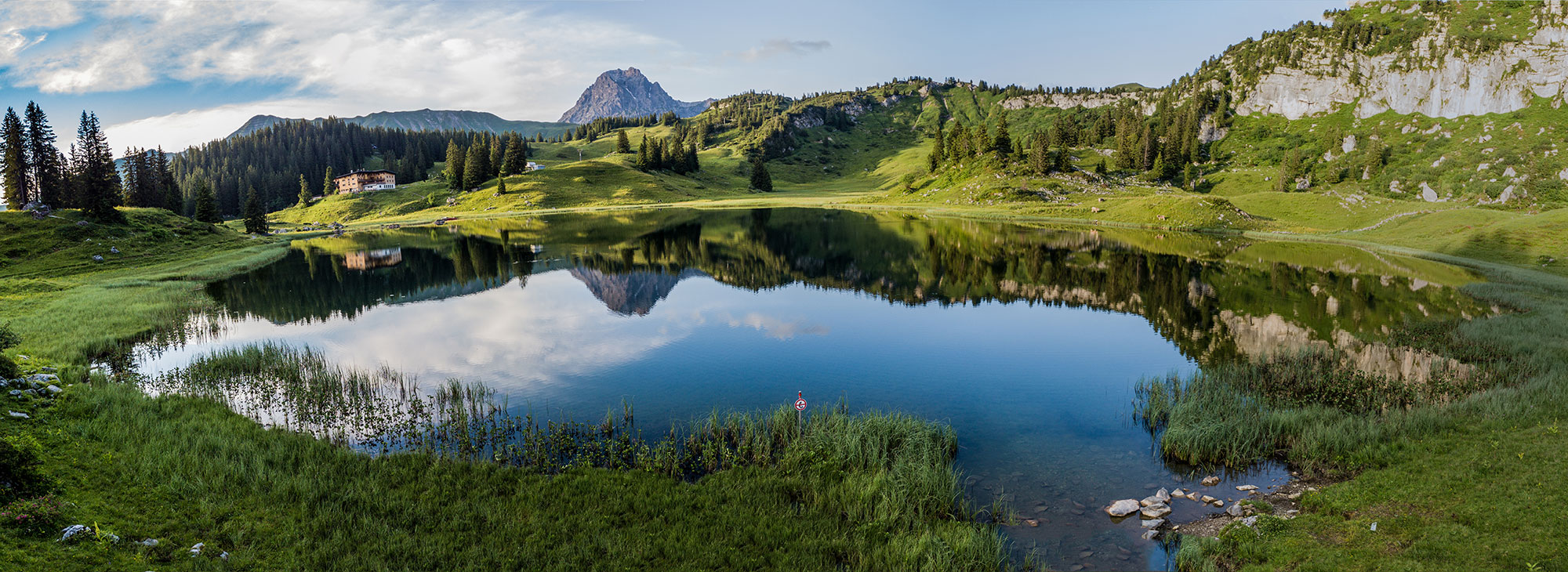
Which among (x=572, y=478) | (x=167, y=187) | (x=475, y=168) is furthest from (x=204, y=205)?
(x=572, y=478)

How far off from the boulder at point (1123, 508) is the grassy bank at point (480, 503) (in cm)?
380

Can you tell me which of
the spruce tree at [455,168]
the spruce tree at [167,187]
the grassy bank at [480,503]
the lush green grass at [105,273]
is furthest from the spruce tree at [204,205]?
the grassy bank at [480,503]

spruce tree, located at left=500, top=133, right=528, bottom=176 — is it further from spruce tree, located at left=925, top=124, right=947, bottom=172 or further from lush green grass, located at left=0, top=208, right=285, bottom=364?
spruce tree, located at left=925, top=124, right=947, bottom=172

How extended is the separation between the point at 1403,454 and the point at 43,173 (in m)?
136

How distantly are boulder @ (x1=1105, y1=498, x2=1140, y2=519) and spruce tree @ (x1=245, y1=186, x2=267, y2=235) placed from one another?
147 metres

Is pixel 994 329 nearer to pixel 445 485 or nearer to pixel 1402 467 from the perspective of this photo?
pixel 1402 467

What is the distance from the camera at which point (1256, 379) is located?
2472 cm

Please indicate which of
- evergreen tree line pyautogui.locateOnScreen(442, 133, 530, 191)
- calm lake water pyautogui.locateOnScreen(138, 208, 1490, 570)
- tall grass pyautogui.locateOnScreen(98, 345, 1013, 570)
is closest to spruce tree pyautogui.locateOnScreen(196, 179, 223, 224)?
calm lake water pyautogui.locateOnScreen(138, 208, 1490, 570)

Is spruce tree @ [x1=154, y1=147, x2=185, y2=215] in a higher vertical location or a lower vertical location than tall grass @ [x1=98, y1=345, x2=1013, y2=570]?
higher

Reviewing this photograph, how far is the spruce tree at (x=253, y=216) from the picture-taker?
114 meters

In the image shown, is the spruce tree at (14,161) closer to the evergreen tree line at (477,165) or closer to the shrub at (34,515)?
the evergreen tree line at (477,165)

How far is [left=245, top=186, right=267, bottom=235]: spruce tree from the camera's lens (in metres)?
114

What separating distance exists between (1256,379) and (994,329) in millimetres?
14105

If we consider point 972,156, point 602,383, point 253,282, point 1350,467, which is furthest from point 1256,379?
point 972,156
